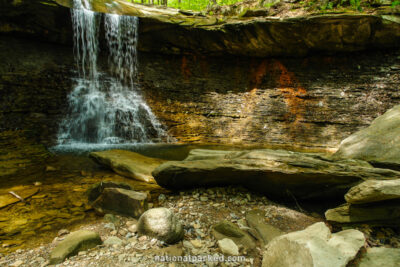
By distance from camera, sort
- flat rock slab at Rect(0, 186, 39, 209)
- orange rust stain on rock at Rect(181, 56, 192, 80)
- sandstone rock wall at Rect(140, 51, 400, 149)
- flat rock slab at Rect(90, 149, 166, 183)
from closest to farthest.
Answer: flat rock slab at Rect(0, 186, 39, 209) → flat rock slab at Rect(90, 149, 166, 183) → sandstone rock wall at Rect(140, 51, 400, 149) → orange rust stain on rock at Rect(181, 56, 192, 80)

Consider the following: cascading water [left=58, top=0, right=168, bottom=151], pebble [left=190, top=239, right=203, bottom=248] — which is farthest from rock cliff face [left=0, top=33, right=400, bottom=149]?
pebble [left=190, top=239, right=203, bottom=248]

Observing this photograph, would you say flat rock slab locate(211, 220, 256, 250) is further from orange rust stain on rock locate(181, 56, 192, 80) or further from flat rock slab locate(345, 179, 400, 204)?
orange rust stain on rock locate(181, 56, 192, 80)

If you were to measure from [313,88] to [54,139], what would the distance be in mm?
9562

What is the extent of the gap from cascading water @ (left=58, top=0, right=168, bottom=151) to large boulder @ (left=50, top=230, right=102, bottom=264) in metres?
5.17

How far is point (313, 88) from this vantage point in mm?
8070

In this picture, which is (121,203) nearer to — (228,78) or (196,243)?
(196,243)

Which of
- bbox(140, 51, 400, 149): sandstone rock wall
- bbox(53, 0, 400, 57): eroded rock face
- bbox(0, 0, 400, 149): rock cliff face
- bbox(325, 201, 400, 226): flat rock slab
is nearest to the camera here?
bbox(325, 201, 400, 226): flat rock slab

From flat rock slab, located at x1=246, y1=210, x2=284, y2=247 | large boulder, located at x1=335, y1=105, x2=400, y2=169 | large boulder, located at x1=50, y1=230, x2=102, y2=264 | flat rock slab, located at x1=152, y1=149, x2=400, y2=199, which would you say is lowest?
flat rock slab, located at x1=246, y1=210, x2=284, y2=247

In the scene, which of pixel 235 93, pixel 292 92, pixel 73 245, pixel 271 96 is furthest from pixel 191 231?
pixel 292 92

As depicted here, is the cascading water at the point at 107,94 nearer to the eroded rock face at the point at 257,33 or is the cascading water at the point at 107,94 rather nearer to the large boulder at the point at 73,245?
the eroded rock face at the point at 257,33

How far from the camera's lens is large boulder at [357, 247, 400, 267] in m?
1.20

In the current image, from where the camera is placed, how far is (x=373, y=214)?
5.65ft

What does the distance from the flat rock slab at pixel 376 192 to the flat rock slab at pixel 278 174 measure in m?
0.46

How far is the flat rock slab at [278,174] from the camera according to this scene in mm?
2158
